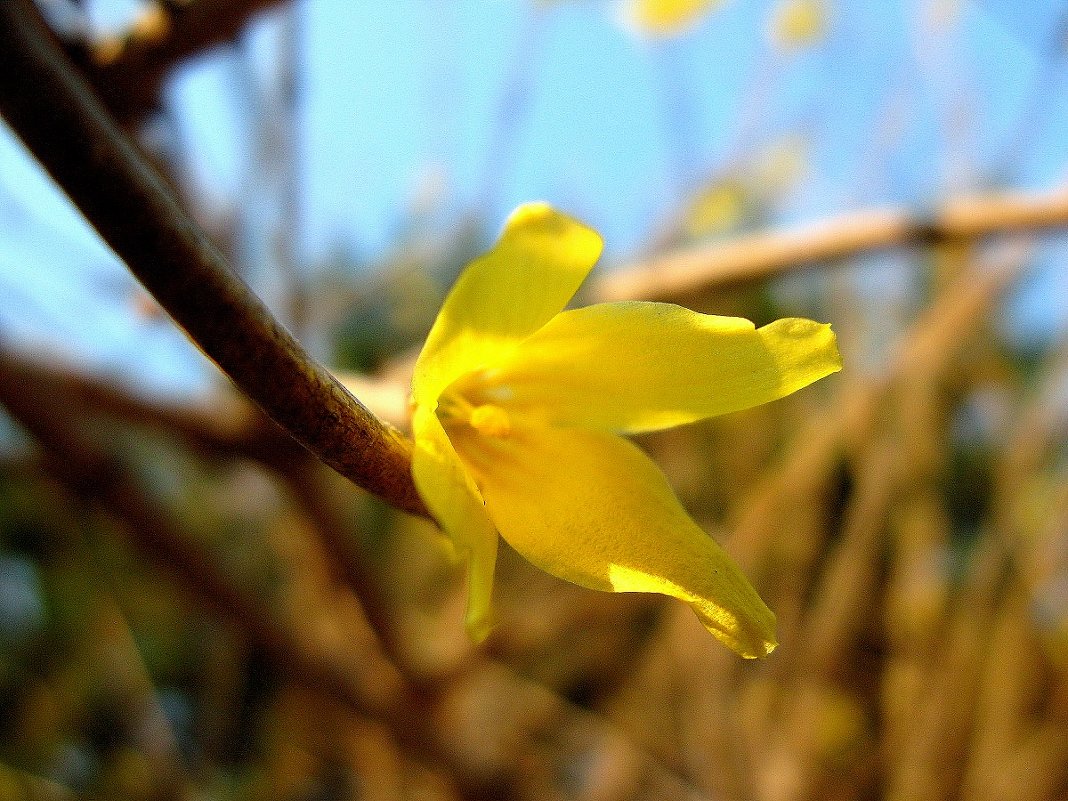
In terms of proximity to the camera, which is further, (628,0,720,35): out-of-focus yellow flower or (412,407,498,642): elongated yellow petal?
(628,0,720,35): out-of-focus yellow flower

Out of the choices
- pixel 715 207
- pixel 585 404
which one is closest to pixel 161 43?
Result: pixel 585 404

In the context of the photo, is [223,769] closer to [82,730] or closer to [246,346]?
[82,730]

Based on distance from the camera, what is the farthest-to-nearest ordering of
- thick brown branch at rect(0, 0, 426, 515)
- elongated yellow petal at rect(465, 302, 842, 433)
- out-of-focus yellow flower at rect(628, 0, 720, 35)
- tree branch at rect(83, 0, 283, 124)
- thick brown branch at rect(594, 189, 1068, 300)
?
out-of-focus yellow flower at rect(628, 0, 720, 35), thick brown branch at rect(594, 189, 1068, 300), tree branch at rect(83, 0, 283, 124), elongated yellow petal at rect(465, 302, 842, 433), thick brown branch at rect(0, 0, 426, 515)

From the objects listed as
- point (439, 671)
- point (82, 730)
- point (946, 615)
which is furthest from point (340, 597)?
point (82, 730)

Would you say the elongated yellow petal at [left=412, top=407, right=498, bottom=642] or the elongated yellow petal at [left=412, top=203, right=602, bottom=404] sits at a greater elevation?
the elongated yellow petal at [left=412, top=203, right=602, bottom=404]

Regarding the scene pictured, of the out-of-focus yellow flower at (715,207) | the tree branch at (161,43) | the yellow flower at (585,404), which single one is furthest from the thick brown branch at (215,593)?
the out-of-focus yellow flower at (715,207)

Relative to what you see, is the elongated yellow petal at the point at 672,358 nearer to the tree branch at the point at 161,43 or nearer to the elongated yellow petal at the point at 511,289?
the elongated yellow petal at the point at 511,289

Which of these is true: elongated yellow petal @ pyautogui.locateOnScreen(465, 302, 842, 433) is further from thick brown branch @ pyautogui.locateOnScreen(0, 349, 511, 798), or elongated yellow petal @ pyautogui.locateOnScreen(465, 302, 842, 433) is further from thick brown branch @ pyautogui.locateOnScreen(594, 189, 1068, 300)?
thick brown branch @ pyautogui.locateOnScreen(0, 349, 511, 798)

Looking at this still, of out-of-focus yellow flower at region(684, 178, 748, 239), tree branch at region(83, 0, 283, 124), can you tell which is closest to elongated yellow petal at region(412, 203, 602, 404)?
tree branch at region(83, 0, 283, 124)
